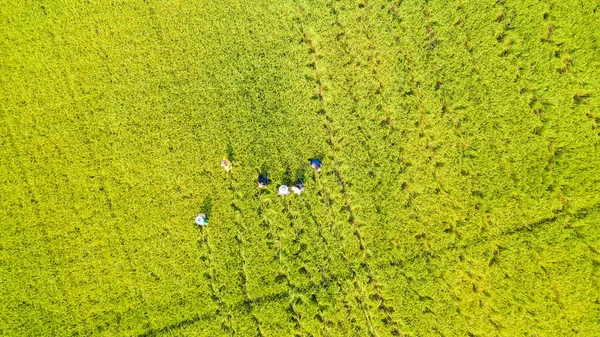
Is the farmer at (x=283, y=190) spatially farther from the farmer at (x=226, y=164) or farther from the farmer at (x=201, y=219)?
the farmer at (x=201, y=219)

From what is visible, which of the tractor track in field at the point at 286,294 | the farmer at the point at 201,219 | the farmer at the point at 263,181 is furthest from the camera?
the farmer at the point at 263,181

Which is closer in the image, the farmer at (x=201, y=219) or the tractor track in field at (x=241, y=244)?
the tractor track in field at (x=241, y=244)

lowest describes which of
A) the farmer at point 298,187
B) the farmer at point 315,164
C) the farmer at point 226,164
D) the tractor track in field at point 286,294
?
the tractor track in field at point 286,294

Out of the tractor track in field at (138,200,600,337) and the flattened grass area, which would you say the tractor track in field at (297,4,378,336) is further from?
the tractor track in field at (138,200,600,337)

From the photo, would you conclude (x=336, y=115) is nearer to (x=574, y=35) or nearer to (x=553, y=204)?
(x=553, y=204)

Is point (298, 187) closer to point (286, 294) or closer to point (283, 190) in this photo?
point (283, 190)

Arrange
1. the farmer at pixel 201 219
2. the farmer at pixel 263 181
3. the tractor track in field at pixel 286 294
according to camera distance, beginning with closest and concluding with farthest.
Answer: the tractor track in field at pixel 286 294 → the farmer at pixel 201 219 → the farmer at pixel 263 181

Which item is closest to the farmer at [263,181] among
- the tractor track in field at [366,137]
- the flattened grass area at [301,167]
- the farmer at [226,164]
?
the flattened grass area at [301,167]

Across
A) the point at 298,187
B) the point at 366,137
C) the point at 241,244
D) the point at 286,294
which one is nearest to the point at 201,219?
the point at 241,244

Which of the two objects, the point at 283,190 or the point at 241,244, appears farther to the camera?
the point at 241,244
